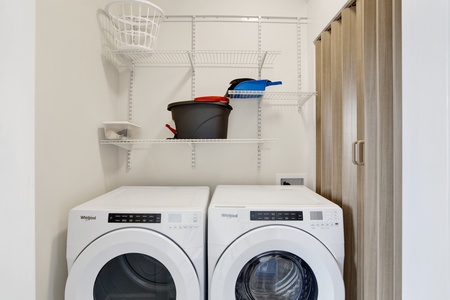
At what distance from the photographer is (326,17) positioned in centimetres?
142

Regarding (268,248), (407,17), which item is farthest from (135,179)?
(407,17)

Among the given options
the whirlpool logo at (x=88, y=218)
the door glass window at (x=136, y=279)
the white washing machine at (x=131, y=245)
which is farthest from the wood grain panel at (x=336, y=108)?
the whirlpool logo at (x=88, y=218)

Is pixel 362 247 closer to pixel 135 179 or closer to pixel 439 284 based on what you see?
pixel 439 284

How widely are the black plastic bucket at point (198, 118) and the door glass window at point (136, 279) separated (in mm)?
744

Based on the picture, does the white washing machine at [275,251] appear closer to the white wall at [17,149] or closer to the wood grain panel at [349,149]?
the wood grain panel at [349,149]

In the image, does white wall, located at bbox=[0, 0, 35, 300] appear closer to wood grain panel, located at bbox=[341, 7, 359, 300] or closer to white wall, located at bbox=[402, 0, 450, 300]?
white wall, located at bbox=[402, 0, 450, 300]

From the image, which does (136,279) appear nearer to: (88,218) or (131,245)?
(131,245)

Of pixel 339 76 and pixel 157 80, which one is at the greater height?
pixel 157 80

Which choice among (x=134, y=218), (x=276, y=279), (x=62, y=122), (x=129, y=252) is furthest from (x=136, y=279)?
(x=62, y=122)

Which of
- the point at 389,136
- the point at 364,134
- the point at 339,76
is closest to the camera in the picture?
the point at 389,136

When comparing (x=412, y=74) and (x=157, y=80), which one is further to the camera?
(x=157, y=80)

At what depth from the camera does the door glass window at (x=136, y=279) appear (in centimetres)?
112

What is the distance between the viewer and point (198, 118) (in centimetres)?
143

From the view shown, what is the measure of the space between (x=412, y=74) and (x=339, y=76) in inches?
30.8
